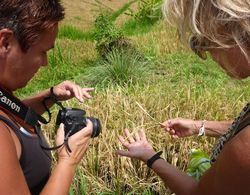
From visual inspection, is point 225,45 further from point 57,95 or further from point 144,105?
point 144,105

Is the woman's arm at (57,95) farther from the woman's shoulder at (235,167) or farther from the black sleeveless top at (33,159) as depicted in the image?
the woman's shoulder at (235,167)

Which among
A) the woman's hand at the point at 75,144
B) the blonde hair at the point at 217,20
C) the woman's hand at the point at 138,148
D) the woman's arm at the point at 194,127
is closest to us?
the blonde hair at the point at 217,20

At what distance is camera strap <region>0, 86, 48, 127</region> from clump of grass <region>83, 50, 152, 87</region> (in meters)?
4.20

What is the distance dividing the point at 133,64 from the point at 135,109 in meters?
→ 2.48

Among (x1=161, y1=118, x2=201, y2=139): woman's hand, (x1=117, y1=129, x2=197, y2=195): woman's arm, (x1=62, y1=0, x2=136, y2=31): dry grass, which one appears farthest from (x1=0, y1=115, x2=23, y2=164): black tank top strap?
(x1=62, y1=0, x2=136, y2=31): dry grass

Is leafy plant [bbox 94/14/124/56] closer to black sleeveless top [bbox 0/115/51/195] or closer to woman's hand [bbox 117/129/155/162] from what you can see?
woman's hand [bbox 117/129/155/162]

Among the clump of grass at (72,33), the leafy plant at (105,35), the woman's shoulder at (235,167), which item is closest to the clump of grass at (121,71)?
the leafy plant at (105,35)

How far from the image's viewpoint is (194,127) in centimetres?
246

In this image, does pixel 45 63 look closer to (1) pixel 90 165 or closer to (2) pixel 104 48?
(1) pixel 90 165

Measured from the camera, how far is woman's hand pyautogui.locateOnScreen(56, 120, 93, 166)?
178 cm

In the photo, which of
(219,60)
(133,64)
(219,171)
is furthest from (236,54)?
(133,64)

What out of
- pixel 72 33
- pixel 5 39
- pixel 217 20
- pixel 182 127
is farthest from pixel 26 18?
pixel 72 33

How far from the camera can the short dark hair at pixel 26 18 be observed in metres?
1.67

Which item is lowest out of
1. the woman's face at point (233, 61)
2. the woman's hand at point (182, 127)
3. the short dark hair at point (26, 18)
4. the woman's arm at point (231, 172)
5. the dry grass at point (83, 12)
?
the dry grass at point (83, 12)
